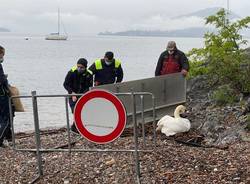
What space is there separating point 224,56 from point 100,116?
512 centimetres

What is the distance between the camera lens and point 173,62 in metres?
12.0

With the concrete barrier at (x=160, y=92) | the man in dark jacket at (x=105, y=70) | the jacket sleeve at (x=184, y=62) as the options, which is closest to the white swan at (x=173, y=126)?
the concrete barrier at (x=160, y=92)

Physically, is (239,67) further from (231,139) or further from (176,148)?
(176,148)

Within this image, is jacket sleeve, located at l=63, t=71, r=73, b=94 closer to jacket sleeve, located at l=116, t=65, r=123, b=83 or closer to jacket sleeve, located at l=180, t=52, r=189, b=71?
jacket sleeve, located at l=116, t=65, r=123, b=83

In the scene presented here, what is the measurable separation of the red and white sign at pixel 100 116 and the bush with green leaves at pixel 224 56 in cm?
462

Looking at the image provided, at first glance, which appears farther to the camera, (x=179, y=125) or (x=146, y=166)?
(x=179, y=125)

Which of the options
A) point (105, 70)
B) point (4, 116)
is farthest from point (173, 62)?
point (4, 116)

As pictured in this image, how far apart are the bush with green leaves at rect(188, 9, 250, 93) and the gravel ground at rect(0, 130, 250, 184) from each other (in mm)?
3081

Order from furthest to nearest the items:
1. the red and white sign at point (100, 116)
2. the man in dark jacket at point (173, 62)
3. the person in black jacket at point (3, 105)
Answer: the man in dark jacket at point (173, 62) → the person in black jacket at point (3, 105) → the red and white sign at point (100, 116)

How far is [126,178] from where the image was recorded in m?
6.64

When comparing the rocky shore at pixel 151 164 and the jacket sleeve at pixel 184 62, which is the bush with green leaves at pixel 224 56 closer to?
the jacket sleeve at pixel 184 62

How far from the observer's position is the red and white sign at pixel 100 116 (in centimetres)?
652

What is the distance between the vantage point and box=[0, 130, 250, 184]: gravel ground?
252 inches

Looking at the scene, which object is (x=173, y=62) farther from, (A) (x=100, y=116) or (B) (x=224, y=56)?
(A) (x=100, y=116)
